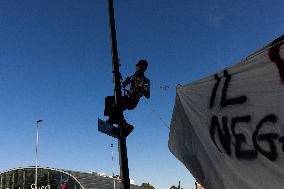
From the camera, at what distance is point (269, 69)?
344cm

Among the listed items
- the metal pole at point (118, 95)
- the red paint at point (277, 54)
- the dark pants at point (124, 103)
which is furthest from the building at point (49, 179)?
the red paint at point (277, 54)

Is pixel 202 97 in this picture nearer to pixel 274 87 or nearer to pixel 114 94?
pixel 274 87

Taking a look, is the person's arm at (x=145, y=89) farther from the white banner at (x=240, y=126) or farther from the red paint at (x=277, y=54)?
the red paint at (x=277, y=54)

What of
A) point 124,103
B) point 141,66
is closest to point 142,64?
point 141,66

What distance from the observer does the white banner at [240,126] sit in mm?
3164

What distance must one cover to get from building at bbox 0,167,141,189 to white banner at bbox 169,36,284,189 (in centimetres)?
5203

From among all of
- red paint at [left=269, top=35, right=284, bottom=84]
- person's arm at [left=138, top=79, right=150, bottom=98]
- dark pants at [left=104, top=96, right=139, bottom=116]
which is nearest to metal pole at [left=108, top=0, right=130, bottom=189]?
dark pants at [left=104, top=96, right=139, bottom=116]

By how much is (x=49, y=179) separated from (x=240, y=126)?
184 feet

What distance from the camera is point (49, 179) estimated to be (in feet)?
183

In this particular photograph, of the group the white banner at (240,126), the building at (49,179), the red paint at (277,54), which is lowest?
the white banner at (240,126)

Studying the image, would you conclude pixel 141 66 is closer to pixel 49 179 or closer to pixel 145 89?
pixel 145 89

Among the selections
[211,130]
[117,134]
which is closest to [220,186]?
[211,130]

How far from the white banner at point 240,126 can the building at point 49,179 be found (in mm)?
52035

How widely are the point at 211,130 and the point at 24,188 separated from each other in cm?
5985
